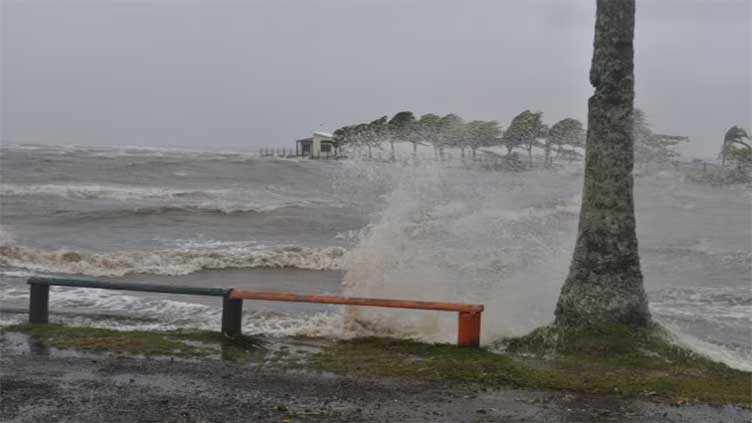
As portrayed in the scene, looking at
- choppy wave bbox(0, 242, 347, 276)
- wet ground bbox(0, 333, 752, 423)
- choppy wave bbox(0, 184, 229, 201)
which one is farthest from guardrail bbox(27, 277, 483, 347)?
choppy wave bbox(0, 184, 229, 201)

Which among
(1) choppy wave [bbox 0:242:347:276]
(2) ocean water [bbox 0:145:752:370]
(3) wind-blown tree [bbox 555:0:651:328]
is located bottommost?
(1) choppy wave [bbox 0:242:347:276]

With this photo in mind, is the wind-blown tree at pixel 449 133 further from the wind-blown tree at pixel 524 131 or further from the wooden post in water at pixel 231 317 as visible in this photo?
the wooden post in water at pixel 231 317

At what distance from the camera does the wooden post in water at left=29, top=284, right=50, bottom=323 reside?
8.22 metres

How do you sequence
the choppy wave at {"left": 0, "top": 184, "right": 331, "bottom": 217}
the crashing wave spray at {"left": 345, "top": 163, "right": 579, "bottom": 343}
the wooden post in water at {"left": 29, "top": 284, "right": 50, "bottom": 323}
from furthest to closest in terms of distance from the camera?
the choppy wave at {"left": 0, "top": 184, "right": 331, "bottom": 217} < the crashing wave spray at {"left": 345, "top": 163, "right": 579, "bottom": 343} < the wooden post in water at {"left": 29, "top": 284, "right": 50, "bottom": 323}

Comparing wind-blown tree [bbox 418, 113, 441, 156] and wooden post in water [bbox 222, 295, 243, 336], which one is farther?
wind-blown tree [bbox 418, 113, 441, 156]

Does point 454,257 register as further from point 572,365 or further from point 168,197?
point 168,197

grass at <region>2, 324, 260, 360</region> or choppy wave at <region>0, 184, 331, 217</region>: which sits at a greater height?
choppy wave at <region>0, 184, 331, 217</region>

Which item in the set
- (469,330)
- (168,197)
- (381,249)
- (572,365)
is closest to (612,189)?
(572,365)

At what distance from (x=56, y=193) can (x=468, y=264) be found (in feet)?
76.6

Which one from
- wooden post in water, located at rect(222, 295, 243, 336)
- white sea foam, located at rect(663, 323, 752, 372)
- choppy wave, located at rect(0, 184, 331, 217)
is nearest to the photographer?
white sea foam, located at rect(663, 323, 752, 372)

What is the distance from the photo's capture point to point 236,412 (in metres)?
5.27

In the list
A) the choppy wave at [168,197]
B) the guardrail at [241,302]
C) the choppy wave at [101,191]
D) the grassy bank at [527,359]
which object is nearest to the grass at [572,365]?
the grassy bank at [527,359]

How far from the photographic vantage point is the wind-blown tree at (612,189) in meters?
7.32

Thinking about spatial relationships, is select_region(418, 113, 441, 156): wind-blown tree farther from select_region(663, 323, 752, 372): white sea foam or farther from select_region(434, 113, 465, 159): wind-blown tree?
select_region(663, 323, 752, 372): white sea foam
